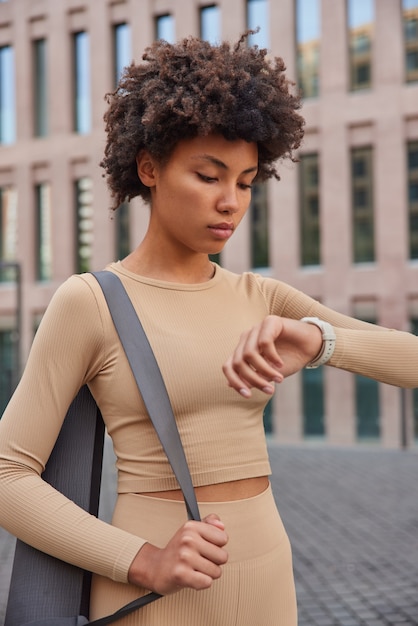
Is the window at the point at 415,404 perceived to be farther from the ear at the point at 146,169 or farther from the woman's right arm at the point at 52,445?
the woman's right arm at the point at 52,445

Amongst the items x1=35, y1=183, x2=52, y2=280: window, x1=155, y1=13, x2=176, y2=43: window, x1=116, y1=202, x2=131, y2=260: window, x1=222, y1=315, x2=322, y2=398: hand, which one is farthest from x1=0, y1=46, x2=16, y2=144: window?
x1=222, y1=315, x2=322, y2=398: hand

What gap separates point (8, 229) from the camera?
24.7 m

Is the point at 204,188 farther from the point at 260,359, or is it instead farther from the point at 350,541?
the point at 350,541

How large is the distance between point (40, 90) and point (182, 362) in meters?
23.9

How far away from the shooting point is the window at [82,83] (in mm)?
23281

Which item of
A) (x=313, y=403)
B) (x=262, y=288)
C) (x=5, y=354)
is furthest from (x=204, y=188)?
(x=5, y=354)

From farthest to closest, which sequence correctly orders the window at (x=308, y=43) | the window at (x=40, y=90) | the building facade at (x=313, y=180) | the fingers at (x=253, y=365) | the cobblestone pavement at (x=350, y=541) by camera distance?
1. the window at (x=40, y=90)
2. the window at (x=308, y=43)
3. the building facade at (x=313, y=180)
4. the cobblestone pavement at (x=350, y=541)
5. the fingers at (x=253, y=365)

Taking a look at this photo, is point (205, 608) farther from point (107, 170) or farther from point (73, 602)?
point (107, 170)

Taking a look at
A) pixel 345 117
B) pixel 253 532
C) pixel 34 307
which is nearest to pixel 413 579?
pixel 253 532

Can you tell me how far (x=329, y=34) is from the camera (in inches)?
790

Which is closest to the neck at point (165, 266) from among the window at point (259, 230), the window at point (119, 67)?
the window at point (259, 230)

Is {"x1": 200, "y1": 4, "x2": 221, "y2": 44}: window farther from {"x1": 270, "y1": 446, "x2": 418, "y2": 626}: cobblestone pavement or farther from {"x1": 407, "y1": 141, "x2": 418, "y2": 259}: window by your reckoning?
{"x1": 270, "y1": 446, "x2": 418, "y2": 626}: cobblestone pavement

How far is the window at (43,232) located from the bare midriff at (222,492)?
22450mm

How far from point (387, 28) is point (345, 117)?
6.61ft
